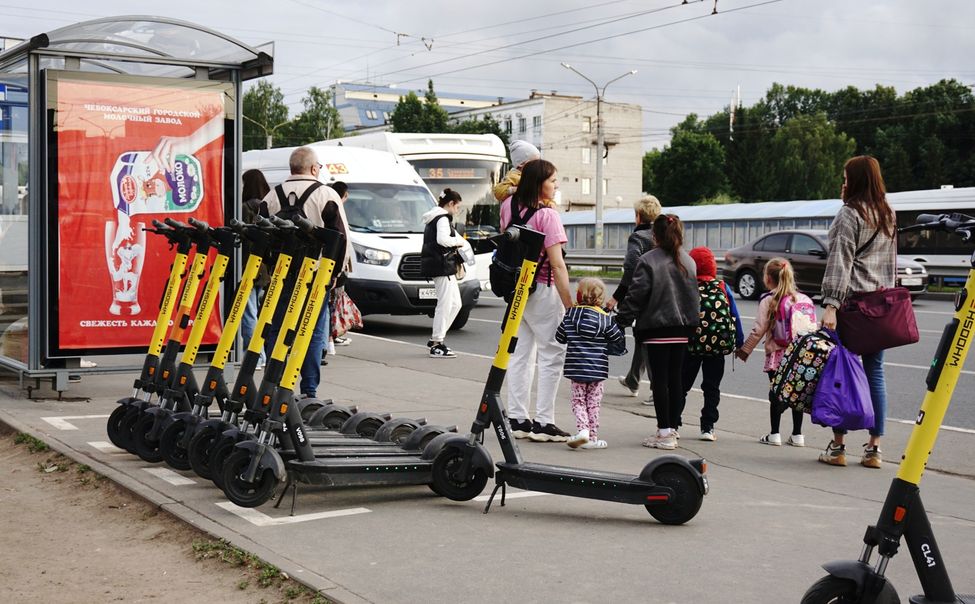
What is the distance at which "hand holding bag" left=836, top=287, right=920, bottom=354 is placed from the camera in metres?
7.07

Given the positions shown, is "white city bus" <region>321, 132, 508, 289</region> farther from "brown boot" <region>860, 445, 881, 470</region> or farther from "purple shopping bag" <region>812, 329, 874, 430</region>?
"purple shopping bag" <region>812, 329, 874, 430</region>

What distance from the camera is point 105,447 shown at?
7.33m

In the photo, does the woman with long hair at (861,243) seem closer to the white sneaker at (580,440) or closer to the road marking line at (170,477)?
the white sneaker at (580,440)

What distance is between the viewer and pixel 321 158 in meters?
17.8

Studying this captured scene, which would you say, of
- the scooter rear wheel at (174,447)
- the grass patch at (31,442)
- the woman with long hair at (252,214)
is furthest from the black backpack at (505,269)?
the woman with long hair at (252,214)

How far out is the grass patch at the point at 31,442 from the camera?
739cm

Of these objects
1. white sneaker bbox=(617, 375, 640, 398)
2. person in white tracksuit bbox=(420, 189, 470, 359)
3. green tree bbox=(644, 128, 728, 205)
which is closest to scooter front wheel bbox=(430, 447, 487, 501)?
white sneaker bbox=(617, 375, 640, 398)

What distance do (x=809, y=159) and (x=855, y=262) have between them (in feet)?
297

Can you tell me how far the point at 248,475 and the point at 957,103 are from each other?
275 feet

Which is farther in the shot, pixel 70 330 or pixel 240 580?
pixel 70 330

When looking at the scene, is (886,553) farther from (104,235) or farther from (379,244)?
(379,244)

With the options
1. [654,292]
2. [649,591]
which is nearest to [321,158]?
[654,292]

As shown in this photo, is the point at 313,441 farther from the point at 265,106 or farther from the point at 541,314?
the point at 265,106

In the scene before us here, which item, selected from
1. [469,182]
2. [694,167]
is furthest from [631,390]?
[694,167]
